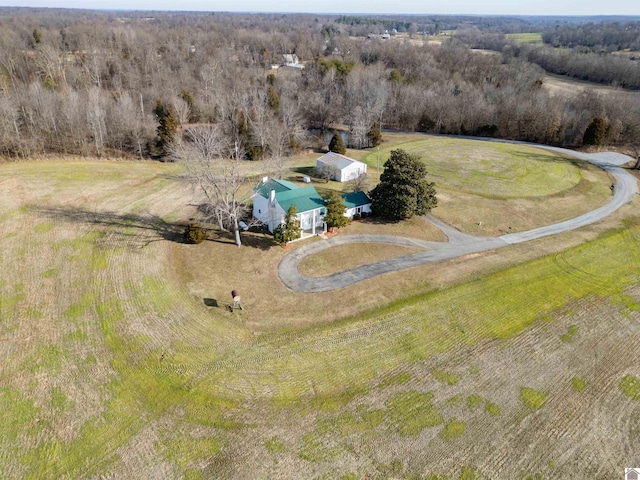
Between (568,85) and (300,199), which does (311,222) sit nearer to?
(300,199)

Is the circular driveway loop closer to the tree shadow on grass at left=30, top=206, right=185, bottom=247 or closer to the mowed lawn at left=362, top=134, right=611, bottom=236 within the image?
the mowed lawn at left=362, top=134, right=611, bottom=236

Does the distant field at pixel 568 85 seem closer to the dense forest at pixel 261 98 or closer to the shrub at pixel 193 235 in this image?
the dense forest at pixel 261 98

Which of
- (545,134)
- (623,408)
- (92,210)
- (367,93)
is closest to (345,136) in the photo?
(367,93)

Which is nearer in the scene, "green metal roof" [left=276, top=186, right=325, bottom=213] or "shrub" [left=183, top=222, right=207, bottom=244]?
"shrub" [left=183, top=222, right=207, bottom=244]

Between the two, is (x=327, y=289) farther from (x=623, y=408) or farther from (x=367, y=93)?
(x=367, y=93)

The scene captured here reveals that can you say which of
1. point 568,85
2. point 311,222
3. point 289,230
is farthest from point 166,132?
point 568,85

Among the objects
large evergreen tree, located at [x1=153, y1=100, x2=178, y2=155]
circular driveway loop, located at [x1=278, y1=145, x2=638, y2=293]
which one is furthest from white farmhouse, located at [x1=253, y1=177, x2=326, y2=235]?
large evergreen tree, located at [x1=153, y1=100, x2=178, y2=155]
